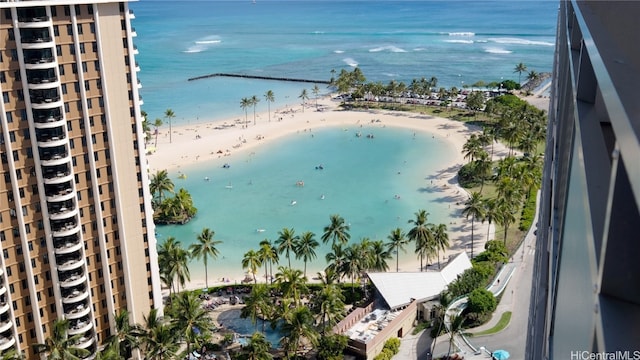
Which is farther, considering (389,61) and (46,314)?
(389,61)

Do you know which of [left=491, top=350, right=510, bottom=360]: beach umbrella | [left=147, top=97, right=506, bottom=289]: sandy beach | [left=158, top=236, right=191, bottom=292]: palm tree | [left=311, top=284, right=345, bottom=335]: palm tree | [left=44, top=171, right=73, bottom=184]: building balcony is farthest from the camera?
[left=147, top=97, right=506, bottom=289]: sandy beach

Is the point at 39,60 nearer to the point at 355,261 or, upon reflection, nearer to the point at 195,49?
the point at 355,261

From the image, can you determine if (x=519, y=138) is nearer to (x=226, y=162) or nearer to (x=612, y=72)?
(x=226, y=162)

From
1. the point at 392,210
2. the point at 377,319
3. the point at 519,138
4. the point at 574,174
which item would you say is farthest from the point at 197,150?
the point at 574,174

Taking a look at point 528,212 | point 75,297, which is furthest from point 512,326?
point 75,297

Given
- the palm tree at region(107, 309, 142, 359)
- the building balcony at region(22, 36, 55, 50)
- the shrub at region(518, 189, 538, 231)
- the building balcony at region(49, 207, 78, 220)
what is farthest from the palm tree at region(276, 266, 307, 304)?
the shrub at region(518, 189, 538, 231)

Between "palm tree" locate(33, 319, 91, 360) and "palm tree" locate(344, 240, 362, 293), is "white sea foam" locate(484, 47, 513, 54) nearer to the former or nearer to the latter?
"palm tree" locate(344, 240, 362, 293)

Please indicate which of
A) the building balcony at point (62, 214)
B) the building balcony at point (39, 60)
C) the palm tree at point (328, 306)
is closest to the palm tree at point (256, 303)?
the palm tree at point (328, 306)
